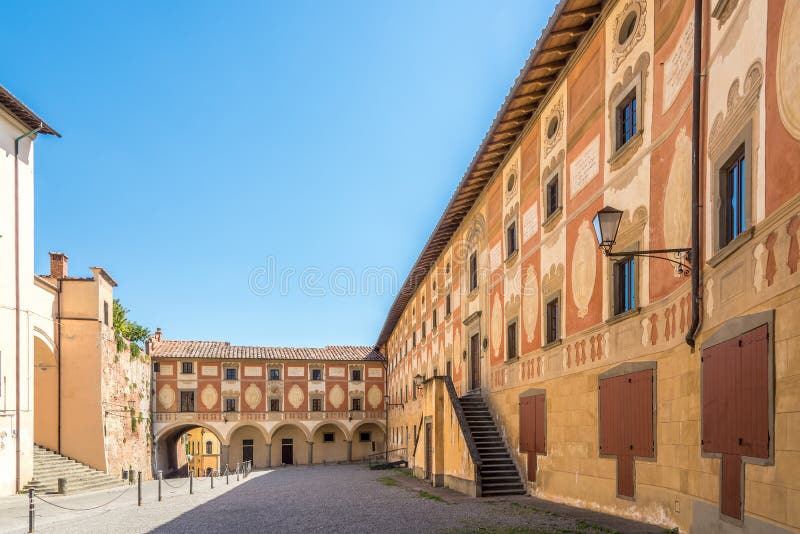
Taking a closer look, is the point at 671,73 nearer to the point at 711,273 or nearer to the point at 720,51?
the point at 720,51

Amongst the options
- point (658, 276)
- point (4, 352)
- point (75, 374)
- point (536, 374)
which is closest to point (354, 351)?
point (75, 374)

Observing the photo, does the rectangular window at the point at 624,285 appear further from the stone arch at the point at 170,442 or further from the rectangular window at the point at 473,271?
the stone arch at the point at 170,442

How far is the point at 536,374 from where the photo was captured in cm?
1507

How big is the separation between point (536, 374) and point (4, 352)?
1644cm

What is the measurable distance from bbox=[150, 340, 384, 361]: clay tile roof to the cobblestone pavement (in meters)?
29.6

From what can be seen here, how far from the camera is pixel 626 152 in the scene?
1084 cm

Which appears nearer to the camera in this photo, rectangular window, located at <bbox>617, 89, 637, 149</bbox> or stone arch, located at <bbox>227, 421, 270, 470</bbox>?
rectangular window, located at <bbox>617, 89, 637, 149</bbox>

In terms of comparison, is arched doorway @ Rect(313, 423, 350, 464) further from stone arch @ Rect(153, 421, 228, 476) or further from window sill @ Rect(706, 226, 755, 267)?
window sill @ Rect(706, 226, 755, 267)

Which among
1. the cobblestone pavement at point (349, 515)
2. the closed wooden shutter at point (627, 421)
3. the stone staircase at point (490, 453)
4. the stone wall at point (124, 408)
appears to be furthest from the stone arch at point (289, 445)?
the closed wooden shutter at point (627, 421)

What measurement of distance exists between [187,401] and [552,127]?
40.1 m

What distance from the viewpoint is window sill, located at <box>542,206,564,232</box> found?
13911mm

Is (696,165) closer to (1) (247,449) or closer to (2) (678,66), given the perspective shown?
(2) (678,66)

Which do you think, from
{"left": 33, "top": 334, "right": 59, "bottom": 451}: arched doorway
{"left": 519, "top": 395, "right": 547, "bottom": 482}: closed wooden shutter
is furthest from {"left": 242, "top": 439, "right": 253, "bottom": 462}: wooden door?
{"left": 519, "top": 395, "right": 547, "bottom": 482}: closed wooden shutter

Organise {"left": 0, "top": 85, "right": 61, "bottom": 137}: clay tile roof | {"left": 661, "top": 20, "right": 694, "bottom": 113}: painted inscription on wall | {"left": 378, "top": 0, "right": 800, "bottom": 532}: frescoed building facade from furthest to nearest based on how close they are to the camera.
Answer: {"left": 0, "top": 85, "right": 61, "bottom": 137}: clay tile roof < {"left": 661, "top": 20, "right": 694, "bottom": 113}: painted inscription on wall < {"left": 378, "top": 0, "right": 800, "bottom": 532}: frescoed building facade
